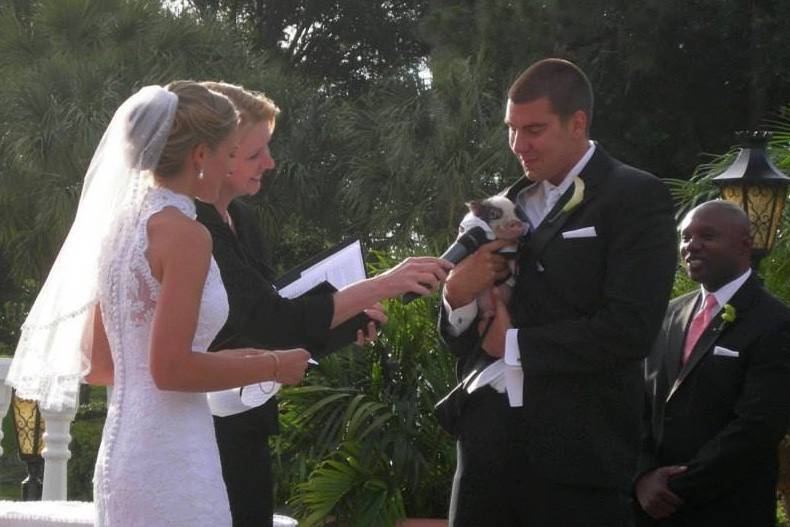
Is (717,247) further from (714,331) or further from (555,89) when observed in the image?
(555,89)

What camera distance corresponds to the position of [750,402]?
4559 mm

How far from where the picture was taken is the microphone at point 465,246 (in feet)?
12.8

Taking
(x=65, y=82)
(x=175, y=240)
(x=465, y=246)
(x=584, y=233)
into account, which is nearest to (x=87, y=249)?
(x=175, y=240)

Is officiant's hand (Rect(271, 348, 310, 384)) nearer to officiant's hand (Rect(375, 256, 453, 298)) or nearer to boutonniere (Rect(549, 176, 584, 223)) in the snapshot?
officiant's hand (Rect(375, 256, 453, 298))

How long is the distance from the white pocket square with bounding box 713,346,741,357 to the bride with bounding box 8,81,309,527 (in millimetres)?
1831

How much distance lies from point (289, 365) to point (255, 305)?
0.50 meters

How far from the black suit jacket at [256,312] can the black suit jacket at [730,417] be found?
142 cm

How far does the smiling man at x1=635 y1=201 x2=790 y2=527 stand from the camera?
4523 millimetres

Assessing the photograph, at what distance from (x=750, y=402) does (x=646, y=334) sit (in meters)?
0.99

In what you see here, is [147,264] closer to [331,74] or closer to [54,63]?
[54,63]

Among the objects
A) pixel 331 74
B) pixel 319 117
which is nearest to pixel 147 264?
pixel 319 117

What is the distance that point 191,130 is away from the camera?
10.8ft

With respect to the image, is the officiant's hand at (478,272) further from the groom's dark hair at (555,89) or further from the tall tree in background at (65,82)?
the tall tree in background at (65,82)

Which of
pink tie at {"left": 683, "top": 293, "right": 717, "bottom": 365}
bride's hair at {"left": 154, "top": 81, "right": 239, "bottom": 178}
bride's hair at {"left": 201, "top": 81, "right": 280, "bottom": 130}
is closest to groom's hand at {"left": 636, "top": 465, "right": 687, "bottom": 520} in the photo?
pink tie at {"left": 683, "top": 293, "right": 717, "bottom": 365}
